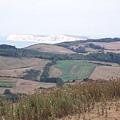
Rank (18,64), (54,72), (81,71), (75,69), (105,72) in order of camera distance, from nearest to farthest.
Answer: (105,72) → (81,71) → (54,72) → (75,69) → (18,64)

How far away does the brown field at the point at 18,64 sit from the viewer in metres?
65.8

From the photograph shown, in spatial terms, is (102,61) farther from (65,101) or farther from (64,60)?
(65,101)

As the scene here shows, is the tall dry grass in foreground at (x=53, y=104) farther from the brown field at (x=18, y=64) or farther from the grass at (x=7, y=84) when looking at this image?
the brown field at (x=18, y=64)

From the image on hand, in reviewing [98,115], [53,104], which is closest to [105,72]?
[98,115]

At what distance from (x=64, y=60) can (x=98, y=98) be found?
67.8 metres

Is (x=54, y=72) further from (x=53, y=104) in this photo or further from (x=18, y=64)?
(x=53, y=104)

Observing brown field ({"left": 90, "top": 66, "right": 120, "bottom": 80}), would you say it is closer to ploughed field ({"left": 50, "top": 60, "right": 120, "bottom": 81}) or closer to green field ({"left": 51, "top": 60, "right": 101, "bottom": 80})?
ploughed field ({"left": 50, "top": 60, "right": 120, "bottom": 81})

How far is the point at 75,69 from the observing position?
6412 cm

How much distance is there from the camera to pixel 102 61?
247 ft

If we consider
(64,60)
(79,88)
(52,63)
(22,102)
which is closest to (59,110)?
(22,102)

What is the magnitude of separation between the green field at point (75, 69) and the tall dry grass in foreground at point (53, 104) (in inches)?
1902

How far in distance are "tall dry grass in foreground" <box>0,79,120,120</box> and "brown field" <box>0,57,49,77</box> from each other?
181 feet

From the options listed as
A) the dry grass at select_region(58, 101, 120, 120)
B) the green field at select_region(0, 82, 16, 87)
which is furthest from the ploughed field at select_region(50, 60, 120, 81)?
the dry grass at select_region(58, 101, 120, 120)

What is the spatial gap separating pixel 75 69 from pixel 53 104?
57.3 metres
